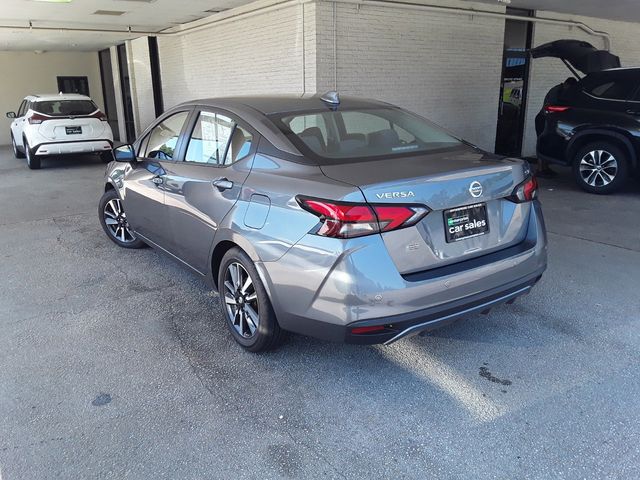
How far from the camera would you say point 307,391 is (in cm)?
296

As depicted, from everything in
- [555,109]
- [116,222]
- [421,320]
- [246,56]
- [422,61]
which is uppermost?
[246,56]

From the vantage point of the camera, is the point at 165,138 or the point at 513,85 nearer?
the point at 165,138

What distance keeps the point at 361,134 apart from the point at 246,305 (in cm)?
133

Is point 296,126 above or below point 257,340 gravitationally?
above

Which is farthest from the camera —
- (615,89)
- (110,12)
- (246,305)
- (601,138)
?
(110,12)

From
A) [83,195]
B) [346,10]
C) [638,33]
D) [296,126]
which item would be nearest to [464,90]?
[346,10]

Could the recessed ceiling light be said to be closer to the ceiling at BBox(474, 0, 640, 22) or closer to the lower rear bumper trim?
the ceiling at BBox(474, 0, 640, 22)

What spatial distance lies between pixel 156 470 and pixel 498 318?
8.25 ft

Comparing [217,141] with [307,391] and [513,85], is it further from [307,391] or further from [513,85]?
[513,85]

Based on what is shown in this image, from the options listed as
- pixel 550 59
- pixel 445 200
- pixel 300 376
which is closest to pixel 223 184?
pixel 300 376

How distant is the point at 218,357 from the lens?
3.35 meters

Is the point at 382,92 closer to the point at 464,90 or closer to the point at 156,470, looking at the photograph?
the point at 464,90

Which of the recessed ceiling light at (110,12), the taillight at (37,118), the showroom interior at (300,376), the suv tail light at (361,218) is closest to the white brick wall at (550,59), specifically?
the showroom interior at (300,376)

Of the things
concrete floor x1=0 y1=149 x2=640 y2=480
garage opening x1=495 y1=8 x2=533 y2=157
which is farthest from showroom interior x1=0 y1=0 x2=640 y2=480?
garage opening x1=495 y1=8 x2=533 y2=157
